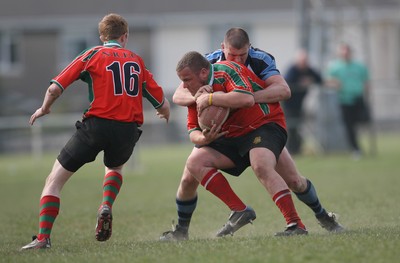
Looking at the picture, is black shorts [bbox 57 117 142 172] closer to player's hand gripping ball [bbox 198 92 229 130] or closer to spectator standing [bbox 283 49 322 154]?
player's hand gripping ball [bbox 198 92 229 130]

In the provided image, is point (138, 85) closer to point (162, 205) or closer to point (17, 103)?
point (162, 205)

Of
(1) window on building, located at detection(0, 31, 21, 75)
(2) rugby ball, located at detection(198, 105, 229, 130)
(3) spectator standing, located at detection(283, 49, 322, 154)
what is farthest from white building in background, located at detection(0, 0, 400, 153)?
(2) rugby ball, located at detection(198, 105, 229, 130)

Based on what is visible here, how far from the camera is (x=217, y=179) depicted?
7.68 metres

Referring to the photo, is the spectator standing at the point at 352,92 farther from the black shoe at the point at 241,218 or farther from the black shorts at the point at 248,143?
the black shoe at the point at 241,218

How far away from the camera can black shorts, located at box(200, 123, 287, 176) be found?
761 cm

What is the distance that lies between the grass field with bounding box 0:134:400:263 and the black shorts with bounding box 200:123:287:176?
666mm

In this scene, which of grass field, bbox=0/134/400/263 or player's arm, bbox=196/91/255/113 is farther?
player's arm, bbox=196/91/255/113

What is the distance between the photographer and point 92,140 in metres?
7.66

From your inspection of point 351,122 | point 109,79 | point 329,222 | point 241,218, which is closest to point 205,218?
point 329,222

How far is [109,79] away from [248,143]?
1.28 m

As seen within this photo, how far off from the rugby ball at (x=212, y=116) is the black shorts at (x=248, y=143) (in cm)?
32

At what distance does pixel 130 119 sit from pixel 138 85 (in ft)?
1.01

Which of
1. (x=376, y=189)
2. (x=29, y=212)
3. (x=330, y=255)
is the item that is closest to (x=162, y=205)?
(x=29, y=212)

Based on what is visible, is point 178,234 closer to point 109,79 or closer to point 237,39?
point 109,79
